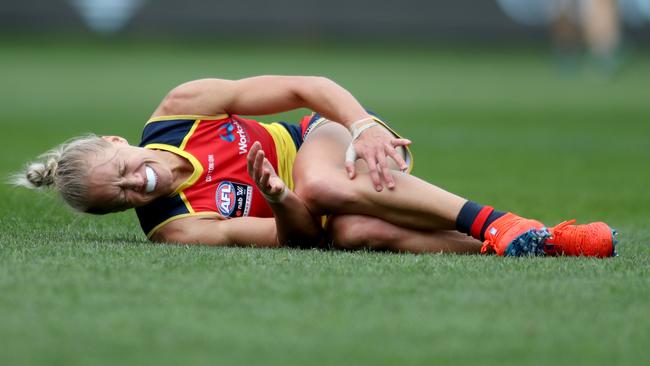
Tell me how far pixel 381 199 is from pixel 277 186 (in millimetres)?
Result: 333

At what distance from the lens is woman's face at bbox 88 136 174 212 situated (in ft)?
11.5

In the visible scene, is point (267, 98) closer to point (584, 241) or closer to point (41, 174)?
point (41, 174)

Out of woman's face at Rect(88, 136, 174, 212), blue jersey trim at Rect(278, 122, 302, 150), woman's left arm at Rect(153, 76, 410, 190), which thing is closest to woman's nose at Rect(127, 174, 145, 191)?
woman's face at Rect(88, 136, 174, 212)

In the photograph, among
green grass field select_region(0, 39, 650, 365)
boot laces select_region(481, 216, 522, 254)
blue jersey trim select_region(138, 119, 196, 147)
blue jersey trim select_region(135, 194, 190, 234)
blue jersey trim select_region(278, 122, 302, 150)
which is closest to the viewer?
green grass field select_region(0, 39, 650, 365)

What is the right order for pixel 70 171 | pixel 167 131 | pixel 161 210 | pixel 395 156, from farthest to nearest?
pixel 167 131 < pixel 161 210 < pixel 70 171 < pixel 395 156

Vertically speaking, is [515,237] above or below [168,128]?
below

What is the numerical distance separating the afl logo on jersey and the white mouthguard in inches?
9.9

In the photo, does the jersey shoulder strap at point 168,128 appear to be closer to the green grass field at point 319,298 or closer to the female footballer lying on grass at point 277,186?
the female footballer lying on grass at point 277,186

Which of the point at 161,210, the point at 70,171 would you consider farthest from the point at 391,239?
the point at 70,171

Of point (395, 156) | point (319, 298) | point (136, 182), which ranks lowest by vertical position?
point (319, 298)

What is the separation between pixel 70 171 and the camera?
357 cm

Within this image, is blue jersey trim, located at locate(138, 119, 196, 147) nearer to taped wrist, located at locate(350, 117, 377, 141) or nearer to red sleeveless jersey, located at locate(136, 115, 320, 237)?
red sleeveless jersey, located at locate(136, 115, 320, 237)

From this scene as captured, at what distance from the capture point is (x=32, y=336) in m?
2.32

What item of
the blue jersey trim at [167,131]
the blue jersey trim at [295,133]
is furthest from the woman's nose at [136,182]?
the blue jersey trim at [295,133]
